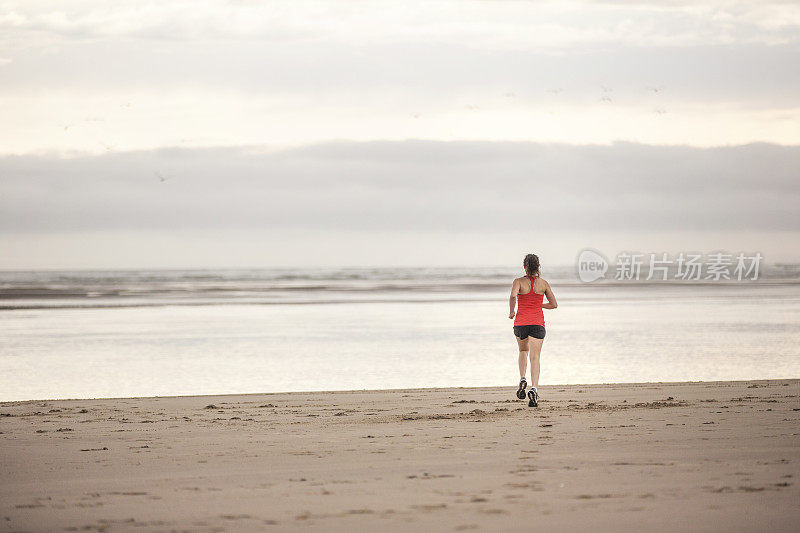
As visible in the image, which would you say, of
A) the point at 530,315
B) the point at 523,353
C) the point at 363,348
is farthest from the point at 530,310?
the point at 363,348

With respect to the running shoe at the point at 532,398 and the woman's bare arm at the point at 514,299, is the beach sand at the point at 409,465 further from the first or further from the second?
the woman's bare arm at the point at 514,299

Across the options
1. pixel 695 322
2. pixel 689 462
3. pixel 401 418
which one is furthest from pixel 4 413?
pixel 695 322

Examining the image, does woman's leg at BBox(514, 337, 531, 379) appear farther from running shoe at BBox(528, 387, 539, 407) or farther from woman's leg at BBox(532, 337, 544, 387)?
running shoe at BBox(528, 387, 539, 407)

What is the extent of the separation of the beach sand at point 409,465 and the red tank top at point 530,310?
1.01m

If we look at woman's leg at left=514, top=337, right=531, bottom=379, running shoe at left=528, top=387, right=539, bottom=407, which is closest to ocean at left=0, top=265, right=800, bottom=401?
woman's leg at left=514, top=337, right=531, bottom=379

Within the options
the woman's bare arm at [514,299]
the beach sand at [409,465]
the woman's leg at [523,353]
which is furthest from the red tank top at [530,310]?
the beach sand at [409,465]

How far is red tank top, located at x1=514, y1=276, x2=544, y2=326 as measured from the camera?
10.3 meters

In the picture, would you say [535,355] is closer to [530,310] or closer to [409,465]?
[530,310]

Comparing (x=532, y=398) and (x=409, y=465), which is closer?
(x=409, y=465)

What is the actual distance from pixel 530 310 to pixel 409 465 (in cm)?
404

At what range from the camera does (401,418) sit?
30.5ft

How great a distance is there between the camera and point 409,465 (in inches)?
264

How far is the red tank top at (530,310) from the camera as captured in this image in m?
10.3

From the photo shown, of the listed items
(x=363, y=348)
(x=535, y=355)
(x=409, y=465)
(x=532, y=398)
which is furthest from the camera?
(x=363, y=348)
